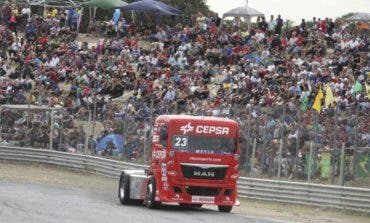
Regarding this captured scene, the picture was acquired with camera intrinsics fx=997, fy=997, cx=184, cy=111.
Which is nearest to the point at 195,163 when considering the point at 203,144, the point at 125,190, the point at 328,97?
the point at 203,144

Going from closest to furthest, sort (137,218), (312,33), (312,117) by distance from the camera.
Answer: (137,218), (312,117), (312,33)

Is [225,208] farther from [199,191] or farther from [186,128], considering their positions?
[186,128]

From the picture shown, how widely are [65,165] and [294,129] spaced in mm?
13764

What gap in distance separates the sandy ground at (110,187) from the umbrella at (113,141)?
3.76 feet

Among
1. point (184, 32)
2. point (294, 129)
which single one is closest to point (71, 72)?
point (184, 32)

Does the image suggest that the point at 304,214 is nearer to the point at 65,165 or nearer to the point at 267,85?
the point at 267,85

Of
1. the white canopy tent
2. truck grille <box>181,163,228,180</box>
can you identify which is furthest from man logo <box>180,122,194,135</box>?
the white canopy tent

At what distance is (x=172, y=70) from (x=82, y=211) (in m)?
23.8

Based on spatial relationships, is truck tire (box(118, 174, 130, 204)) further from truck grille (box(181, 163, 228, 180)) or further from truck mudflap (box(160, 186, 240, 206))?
truck grille (box(181, 163, 228, 180))

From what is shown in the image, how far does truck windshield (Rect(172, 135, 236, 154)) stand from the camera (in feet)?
81.4

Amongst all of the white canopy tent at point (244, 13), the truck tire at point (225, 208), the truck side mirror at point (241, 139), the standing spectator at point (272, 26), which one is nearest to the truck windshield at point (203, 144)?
the truck tire at point (225, 208)

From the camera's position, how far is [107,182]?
35.7 meters

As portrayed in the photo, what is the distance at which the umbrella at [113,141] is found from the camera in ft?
120

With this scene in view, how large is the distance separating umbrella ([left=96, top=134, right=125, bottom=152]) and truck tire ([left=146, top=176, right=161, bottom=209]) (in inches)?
440
